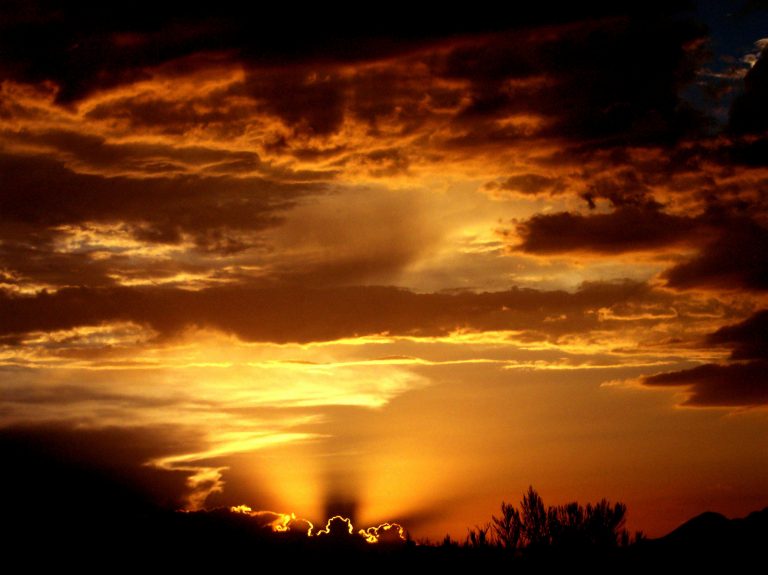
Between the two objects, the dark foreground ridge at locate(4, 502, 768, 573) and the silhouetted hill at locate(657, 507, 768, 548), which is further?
the silhouetted hill at locate(657, 507, 768, 548)

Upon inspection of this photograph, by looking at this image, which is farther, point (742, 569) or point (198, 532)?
point (198, 532)

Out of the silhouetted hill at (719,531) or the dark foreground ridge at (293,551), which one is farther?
the silhouetted hill at (719,531)

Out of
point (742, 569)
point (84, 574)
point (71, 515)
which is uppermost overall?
point (71, 515)

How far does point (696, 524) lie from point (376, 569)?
32.2 metres

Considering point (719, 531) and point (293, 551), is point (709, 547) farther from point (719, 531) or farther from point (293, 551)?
point (293, 551)

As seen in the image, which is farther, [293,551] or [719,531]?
[719,531]

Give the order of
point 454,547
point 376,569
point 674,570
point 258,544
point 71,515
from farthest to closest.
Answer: point 71,515 < point 258,544 < point 454,547 < point 376,569 < point 674,570

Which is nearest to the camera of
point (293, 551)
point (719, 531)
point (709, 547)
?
point (709, 547)

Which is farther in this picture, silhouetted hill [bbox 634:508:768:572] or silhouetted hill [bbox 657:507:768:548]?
silhouetted hill [bbox 657:507:768:548]

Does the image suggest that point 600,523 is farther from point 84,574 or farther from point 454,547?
point 84,574

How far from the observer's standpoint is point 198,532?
62375 millimetres

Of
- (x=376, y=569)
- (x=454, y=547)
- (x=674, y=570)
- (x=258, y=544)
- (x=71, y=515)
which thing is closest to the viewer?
(x=674, y=570)

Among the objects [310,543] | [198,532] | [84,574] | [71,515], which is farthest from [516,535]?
[71,515]

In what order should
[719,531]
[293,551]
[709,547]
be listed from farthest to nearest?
[719,531] < [293,551] < [709,547]
